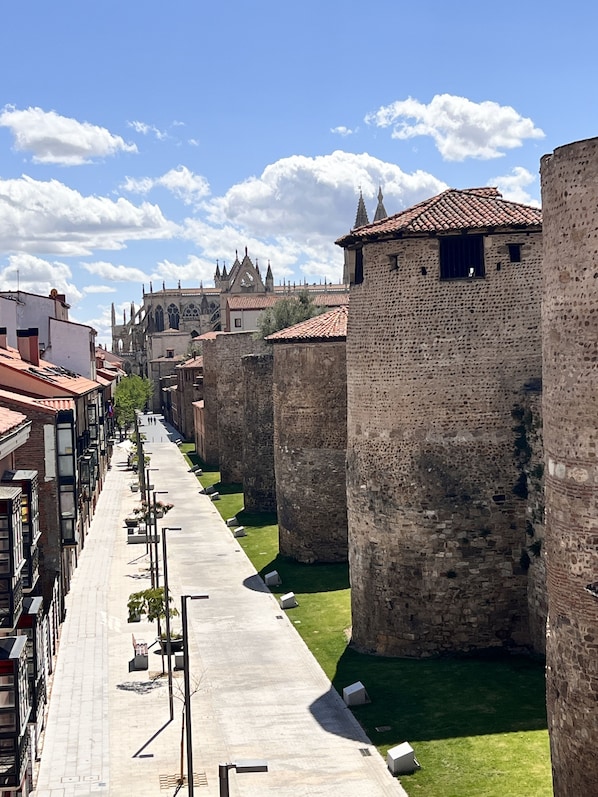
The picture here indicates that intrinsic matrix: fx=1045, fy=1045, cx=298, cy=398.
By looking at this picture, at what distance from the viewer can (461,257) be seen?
24.1 m

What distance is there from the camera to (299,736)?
20.4 metres

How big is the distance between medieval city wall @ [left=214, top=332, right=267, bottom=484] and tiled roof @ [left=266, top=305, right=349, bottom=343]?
19022 mm

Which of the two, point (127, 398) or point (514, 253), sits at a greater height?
point (514, 253)

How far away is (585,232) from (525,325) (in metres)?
9.39

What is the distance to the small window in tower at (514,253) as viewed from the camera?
78.6 ft

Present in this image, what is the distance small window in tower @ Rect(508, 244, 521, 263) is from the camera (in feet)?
78.6

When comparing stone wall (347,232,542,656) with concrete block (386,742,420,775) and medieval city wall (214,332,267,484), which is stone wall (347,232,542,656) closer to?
concrete block (386,742,420,775)

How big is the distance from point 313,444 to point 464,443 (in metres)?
11.2

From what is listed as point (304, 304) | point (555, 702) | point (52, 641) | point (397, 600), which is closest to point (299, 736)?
point (397, 600)

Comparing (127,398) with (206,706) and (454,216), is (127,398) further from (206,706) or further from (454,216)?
(206,706)

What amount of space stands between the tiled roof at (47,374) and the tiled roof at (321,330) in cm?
726

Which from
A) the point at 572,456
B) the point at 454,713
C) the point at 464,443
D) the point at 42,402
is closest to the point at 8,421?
the point at 42,402

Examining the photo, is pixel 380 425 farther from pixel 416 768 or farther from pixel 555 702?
pixel 555 702

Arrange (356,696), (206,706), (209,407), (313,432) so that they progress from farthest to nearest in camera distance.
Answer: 1. (209,407)
2. (313,432)
3. (206,706)
4. (356,696)
